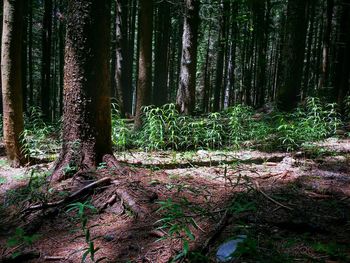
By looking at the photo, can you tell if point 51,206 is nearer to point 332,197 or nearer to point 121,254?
point 121,254

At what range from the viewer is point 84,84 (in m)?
4.64

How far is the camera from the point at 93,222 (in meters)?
3.70

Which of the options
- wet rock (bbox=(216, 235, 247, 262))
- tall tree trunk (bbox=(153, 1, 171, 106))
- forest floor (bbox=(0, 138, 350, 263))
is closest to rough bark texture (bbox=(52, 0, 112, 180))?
forest floor (bbox=(0, 138, 350, 263))

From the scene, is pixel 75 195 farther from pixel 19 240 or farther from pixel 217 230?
pixel 217 230

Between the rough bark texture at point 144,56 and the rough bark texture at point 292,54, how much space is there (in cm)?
414

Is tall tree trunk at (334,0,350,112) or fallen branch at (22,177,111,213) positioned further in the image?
tall tree trunk at (334,0,350,112)

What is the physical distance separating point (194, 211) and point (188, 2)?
7.00 metres

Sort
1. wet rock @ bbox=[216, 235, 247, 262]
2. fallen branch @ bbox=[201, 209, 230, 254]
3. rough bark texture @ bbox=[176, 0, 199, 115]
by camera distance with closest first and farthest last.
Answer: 1. wet rock @ bbox=[216, 235, 247, 262]
2. fallen branch @ bbox=[201, 209, 230, 254]
3. rough bark texture @ bbox=[176, 0, 199, 115]

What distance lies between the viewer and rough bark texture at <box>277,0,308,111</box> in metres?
9.49

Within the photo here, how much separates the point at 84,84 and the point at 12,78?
2.64 metres

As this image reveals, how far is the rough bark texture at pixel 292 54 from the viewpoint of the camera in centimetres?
949

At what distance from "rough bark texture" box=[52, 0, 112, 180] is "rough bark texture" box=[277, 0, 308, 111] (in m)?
6.67

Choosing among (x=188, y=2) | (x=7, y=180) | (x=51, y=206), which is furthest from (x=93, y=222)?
(x=188, y=2)

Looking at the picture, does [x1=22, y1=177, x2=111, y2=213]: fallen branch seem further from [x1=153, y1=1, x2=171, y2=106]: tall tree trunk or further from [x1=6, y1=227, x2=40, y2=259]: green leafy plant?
[x1=153, y1=1, x2=171, y2=106]: tall tree trunk
